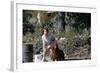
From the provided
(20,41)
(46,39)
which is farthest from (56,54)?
(20,41)

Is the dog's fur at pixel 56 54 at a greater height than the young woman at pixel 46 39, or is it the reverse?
the young woman at pixel 46 39

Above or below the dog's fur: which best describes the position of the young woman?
above

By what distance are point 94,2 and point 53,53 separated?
1.51 ft

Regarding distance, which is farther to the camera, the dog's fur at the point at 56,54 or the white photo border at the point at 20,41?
the dog's fur at the point at 56,54

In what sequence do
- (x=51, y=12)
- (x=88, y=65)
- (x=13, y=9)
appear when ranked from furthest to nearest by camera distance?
1. (x=88, y=65)
2. (x=51, y=12)
3. (x=13, y=9)

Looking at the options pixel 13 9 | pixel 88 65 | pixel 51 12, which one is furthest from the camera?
pixel 88 65

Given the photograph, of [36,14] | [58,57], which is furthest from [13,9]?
[58,57]

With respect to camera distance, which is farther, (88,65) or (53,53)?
(88,65)

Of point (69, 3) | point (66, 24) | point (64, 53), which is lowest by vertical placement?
point (64, 53)

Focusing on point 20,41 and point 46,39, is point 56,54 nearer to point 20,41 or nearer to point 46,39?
point 46,39

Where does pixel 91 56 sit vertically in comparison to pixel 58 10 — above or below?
below

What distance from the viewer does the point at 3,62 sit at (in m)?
1.50

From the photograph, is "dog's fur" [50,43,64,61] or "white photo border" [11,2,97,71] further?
"dog's fur" [50,43,64,61]

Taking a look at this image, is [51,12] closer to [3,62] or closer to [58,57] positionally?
[58,57]
